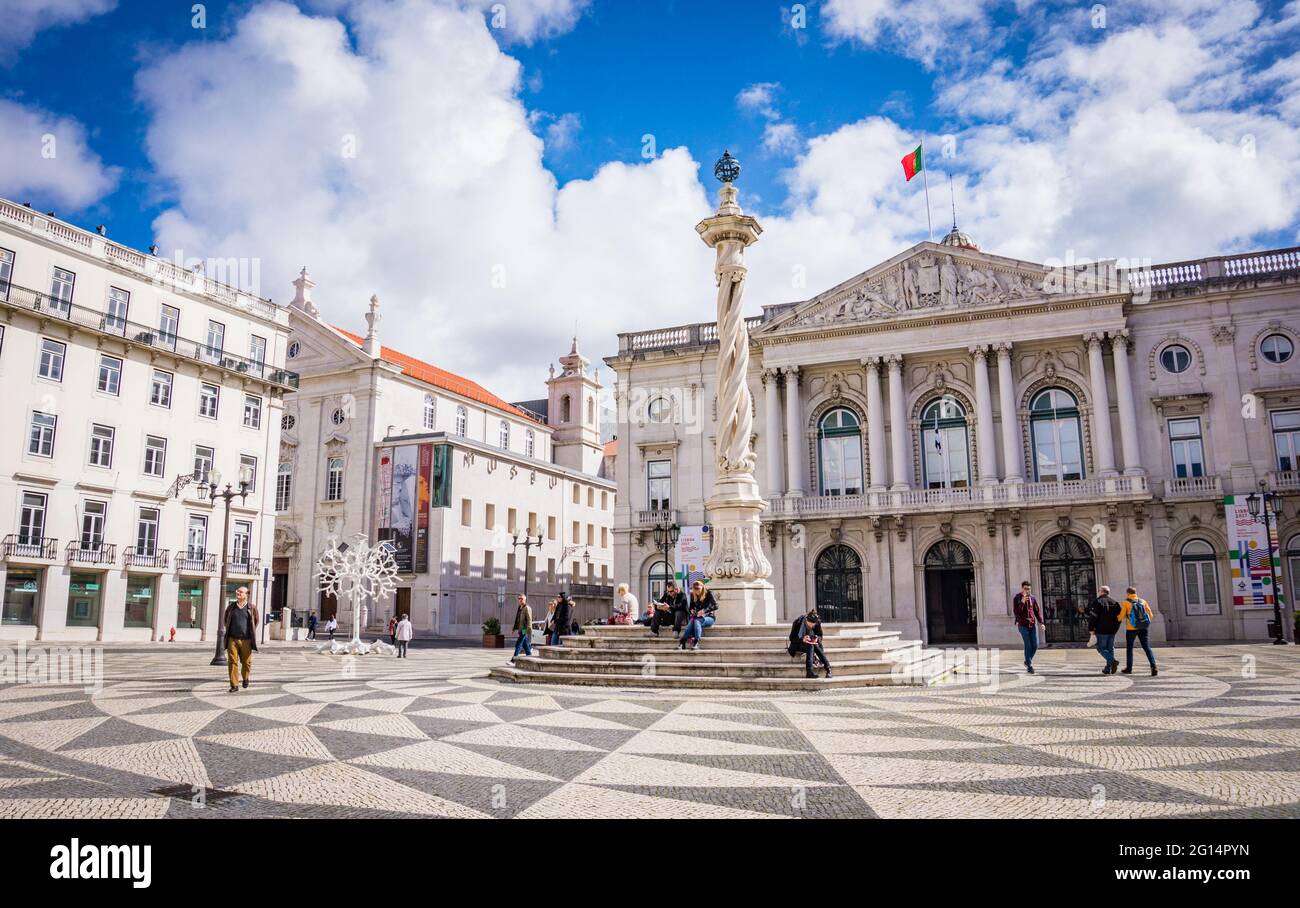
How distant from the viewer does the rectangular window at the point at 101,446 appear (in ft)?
108

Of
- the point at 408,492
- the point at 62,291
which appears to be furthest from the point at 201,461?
the point at 408,492

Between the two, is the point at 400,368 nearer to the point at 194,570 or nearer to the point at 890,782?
the point at 194,570

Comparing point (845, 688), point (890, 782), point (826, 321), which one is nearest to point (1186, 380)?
point (826, 321)

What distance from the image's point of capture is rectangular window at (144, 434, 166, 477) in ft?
114

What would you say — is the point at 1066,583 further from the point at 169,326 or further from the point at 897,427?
the point at 169,326

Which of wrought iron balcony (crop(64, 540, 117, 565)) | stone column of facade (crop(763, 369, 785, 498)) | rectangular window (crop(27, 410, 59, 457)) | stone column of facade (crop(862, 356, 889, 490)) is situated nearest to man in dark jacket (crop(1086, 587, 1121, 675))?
stone column of facade (crop(862, 356, 889, 490))

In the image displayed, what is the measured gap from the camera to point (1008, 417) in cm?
3588

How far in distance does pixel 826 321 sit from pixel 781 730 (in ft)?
104

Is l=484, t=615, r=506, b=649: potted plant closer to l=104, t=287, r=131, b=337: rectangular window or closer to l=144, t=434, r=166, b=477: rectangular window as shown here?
l=144, t=434, r=166, b=477: rectangular window

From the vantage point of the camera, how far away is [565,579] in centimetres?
5756

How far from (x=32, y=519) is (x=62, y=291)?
8.58 meters

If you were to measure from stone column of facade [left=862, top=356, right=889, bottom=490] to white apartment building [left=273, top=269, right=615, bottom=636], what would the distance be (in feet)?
72.9

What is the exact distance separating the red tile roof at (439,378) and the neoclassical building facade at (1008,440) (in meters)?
21.2

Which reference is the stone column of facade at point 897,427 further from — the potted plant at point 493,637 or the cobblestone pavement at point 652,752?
the cobblestone pavement at point 652,752
